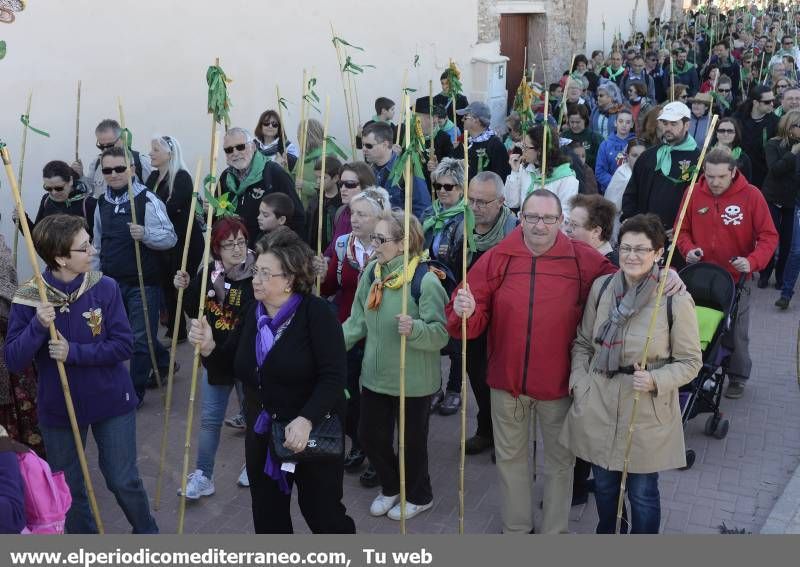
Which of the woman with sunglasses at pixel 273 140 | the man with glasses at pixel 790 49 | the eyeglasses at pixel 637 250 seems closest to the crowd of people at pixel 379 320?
the eyeglasses at pixel 637 250

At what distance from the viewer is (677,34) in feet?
72.0

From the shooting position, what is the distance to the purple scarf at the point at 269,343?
3.85 m

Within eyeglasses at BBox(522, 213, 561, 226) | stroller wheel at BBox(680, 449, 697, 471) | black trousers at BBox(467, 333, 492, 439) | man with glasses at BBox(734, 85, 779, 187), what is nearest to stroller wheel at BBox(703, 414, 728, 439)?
stroller wheel at BBox(680, 449, 697, 471)

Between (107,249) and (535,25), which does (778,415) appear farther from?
(535,25)

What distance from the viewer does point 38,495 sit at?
319cm

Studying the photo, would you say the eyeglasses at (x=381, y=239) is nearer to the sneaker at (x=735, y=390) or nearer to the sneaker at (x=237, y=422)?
the sneaker at (x=237, y=422)

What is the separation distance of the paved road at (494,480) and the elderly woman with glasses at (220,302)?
13.2 inches

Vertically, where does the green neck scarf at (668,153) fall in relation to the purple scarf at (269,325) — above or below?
above

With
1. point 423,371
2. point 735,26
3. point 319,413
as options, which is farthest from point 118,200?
point 735,26

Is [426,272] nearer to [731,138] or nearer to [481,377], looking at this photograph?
[481,377]

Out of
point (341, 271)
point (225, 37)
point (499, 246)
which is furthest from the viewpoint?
point (225, 37)

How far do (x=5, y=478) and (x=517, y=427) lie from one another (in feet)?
7.84

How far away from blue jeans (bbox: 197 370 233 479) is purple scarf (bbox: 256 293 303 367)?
1.35 meters

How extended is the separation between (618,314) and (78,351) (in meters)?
2.44
